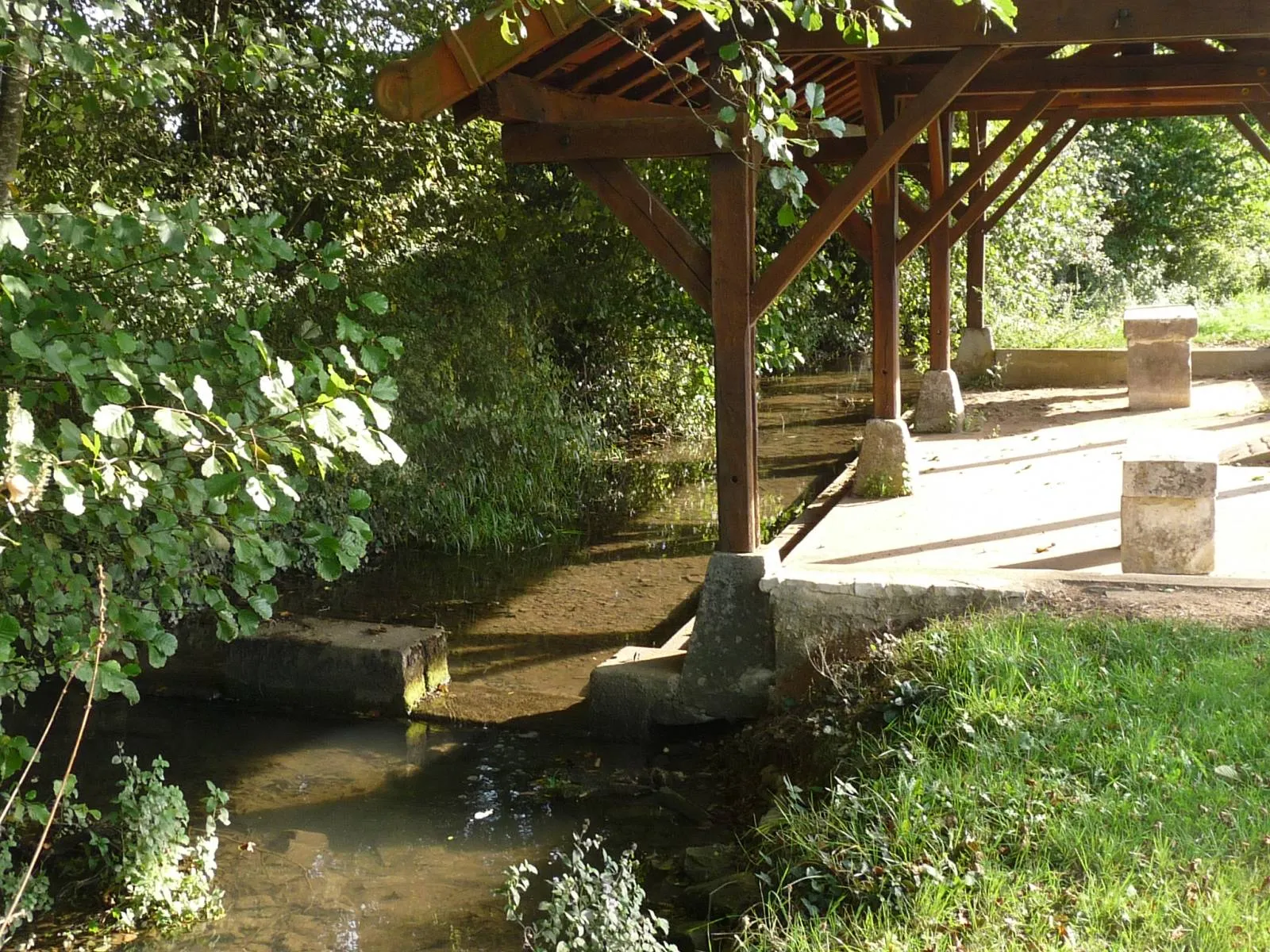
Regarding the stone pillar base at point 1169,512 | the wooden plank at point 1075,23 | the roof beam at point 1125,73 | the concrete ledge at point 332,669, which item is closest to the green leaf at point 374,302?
the wooden plank at point 1075,23

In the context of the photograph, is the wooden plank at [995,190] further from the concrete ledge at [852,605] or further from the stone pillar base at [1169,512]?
the concrete ledge at [852,605]

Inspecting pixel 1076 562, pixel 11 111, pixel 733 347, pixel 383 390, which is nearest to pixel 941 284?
pixel 1076 562

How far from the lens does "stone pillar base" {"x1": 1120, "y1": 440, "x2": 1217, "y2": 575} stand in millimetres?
6125

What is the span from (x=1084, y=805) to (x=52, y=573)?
346cm

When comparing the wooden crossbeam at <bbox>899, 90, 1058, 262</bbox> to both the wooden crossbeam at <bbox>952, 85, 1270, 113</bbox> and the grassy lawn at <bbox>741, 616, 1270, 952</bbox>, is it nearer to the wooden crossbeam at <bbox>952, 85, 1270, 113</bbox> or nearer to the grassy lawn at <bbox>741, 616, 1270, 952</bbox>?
the wooden crossbeam at <bbox>952, 85, 1270, 113</bbox>

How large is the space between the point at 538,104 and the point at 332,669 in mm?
3433

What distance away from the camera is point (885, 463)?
916cm

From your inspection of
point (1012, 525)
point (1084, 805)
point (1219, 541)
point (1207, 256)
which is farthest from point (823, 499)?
point (1207, 256)

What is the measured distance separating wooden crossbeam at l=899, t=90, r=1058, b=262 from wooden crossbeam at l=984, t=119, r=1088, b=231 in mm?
A: 3324

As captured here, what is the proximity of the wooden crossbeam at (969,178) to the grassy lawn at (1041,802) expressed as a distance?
4.69 meters

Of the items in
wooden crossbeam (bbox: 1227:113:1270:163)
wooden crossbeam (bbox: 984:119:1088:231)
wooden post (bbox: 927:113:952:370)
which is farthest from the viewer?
wooden crossbeam (bbox: 984:119:1088:231)

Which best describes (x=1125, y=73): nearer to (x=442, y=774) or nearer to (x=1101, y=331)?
(x=442, y=774)

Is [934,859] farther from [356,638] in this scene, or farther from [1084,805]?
[356,638]

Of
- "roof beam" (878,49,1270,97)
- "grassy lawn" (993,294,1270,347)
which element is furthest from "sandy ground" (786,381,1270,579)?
"grassy lawn" (993,294,1270,347)
